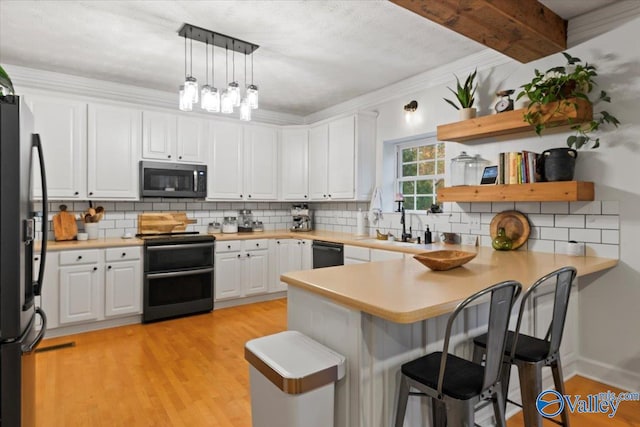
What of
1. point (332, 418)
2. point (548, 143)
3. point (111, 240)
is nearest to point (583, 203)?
point (548, 143)

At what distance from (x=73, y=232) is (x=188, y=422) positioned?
8.85ft

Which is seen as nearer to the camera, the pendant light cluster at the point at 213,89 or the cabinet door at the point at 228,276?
the pendant light cluster at the point at 213,89

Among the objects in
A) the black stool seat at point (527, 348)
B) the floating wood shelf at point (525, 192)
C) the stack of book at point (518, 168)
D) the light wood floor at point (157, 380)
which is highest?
the stack of book at point (518, 168)

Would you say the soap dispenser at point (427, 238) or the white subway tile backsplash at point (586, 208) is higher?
the white subway tile backsplash at point (586, 208)

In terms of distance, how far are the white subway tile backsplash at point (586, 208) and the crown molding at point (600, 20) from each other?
1199 mm

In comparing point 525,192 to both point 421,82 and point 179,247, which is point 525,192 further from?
point 179,247

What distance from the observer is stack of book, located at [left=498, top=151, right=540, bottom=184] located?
281 cm

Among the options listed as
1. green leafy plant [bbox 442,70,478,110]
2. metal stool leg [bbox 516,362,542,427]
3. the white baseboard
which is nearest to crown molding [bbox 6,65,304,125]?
green leafy plant [bbox 442,70,478,110]

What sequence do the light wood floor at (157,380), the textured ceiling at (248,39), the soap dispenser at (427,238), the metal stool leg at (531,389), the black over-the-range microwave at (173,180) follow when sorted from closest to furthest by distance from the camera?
the metal stool leg at (531,389), the light wood floor at (157,380), the textured ceiling at (248,39), the soap dispenser at (427,238), the black over-the-range microwave at (173,180)

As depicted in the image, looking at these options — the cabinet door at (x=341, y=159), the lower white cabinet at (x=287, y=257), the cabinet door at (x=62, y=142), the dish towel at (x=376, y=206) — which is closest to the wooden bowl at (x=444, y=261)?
the dish towel at (x=376, y=206)

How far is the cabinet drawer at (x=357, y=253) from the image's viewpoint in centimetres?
384

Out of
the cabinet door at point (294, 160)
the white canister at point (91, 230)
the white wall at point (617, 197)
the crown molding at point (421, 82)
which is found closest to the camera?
the white wall at point (617, 197)

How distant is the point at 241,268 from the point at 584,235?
3.47 m

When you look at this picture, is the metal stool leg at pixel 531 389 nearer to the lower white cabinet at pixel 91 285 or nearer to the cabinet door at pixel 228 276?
the cabinet door at pixel 228 276
